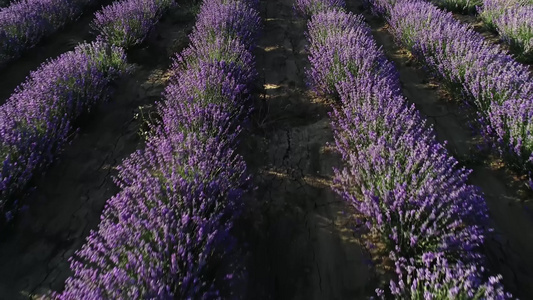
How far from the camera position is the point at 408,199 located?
2.18 m

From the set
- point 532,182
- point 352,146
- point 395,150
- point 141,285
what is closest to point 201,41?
point 352,146

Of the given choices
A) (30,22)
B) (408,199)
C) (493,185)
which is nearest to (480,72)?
(493,185)

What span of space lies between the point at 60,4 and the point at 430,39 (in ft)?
16.3

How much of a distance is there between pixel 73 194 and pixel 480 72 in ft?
12.1

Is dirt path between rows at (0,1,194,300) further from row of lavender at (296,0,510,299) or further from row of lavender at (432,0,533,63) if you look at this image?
row of lavender at (432,0,533,63)

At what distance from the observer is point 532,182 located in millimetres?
2508

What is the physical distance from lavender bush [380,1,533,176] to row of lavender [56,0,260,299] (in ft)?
6.69

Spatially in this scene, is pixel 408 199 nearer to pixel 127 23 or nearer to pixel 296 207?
pixel 296 207

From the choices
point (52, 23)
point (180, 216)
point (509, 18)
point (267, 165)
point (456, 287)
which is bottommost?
point (267, 165)

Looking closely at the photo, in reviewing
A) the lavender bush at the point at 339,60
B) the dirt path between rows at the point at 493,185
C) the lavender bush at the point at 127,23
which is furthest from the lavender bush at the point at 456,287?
the lavender bush at the point at 127,23

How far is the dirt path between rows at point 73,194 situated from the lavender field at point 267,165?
0.01 meters

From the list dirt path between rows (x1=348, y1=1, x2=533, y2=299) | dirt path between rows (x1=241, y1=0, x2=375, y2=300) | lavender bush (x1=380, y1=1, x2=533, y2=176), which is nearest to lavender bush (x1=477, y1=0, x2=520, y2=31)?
lavender bush (x1=380, y1=1, x2=533, y2=176)

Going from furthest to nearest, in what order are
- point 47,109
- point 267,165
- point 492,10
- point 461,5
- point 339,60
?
point 461,5 → point 492,10 → point 339,60 → point 267,165 → point 47,109

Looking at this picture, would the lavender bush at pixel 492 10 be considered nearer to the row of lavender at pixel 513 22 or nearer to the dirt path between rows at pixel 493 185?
the row of lavender at pixel 513 22
